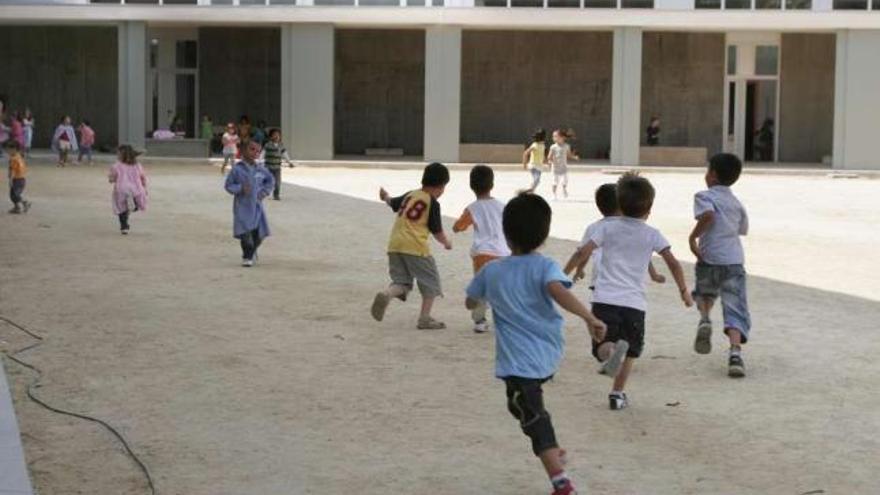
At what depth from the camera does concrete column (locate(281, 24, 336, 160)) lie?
44375 mm

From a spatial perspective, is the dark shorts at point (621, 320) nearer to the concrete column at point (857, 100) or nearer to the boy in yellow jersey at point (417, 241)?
the boy in yellow jersey at point (417, 241)

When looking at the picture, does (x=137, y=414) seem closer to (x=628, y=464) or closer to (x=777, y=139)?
(x=628, y=464)

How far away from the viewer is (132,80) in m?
44.8

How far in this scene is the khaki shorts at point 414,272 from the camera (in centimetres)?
1241

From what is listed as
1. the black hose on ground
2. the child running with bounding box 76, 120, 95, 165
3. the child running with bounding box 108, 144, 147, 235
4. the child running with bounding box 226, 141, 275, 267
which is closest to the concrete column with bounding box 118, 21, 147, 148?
the child running with bounding box 76, 120, 95, 165

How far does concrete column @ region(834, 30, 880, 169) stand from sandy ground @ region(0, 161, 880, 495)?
84.4ft

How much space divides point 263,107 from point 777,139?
1752cm

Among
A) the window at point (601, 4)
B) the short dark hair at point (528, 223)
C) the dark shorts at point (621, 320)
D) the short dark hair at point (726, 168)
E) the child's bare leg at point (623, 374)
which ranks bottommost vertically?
the child's bare leg at point (623, 374)

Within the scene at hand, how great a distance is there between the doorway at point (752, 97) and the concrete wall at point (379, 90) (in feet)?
34.4

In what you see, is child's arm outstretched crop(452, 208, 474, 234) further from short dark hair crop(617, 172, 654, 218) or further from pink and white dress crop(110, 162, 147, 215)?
pink and white dress crop(110, 162, 147, 215)

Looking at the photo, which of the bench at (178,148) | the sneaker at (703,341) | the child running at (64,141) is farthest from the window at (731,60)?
the sneaker at (703,341)

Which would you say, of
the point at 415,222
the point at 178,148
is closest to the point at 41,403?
the point at 415,222

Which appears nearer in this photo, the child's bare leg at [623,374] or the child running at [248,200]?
the child's bare leg at [623,374]

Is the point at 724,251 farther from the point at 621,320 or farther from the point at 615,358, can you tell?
the point at 615,358
